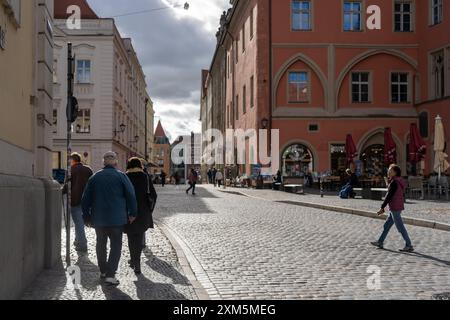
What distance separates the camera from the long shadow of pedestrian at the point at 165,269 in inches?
344

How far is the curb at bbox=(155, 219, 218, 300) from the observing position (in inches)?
305

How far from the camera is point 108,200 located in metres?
8.51

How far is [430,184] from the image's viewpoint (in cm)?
2944

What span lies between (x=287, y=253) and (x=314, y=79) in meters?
31.6

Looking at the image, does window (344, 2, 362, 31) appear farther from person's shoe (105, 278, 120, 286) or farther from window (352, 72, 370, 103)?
person's shoe (105, 278, 120, 286)

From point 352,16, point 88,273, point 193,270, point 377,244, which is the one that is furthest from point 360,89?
point 88,273

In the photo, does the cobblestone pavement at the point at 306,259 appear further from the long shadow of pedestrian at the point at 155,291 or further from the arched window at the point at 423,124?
the arched window at the point at 423,124

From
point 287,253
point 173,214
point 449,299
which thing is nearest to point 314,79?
point 173,214

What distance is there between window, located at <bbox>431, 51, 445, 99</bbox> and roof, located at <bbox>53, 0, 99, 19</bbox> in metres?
28.0

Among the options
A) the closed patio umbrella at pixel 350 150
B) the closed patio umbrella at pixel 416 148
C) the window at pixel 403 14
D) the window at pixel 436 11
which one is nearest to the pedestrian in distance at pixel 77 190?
the closed patio umbrella at pixel 416 148

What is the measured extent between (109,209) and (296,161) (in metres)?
33.8

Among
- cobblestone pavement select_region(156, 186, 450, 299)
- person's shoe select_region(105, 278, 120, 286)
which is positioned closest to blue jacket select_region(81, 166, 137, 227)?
person's shoe select_region(105, 278, 120, 286)
